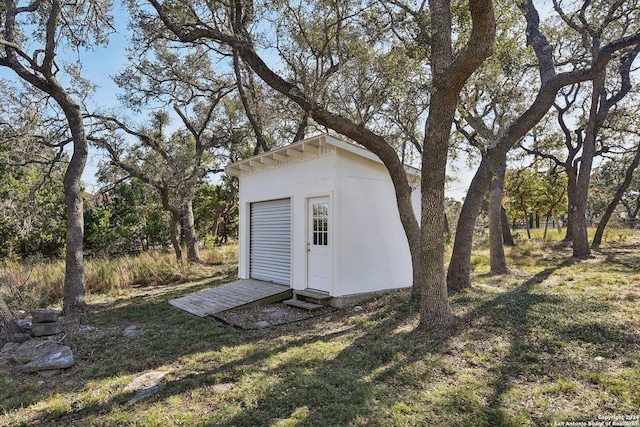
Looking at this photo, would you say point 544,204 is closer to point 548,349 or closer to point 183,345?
point 548,349

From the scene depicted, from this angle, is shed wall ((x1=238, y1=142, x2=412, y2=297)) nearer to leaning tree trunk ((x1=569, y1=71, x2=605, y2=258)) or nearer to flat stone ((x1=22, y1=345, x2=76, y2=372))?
flat stone ((x1=22, y1=345, x2=76, y2=372))

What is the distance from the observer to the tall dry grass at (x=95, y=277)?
8.16 m

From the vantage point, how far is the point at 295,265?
7.89 m

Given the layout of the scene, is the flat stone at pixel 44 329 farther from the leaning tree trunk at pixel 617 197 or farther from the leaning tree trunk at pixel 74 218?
the leaning tree trunk at pixel 617 197

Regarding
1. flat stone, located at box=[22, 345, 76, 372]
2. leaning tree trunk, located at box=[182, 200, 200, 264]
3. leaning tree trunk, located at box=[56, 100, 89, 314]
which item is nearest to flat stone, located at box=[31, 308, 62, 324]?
flat stone, located at box=[22, 345, 76, 372]

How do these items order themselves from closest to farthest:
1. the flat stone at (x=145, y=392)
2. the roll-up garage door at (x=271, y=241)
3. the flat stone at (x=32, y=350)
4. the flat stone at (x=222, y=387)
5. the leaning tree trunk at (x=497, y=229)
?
the flat stone at (x=145, y=392)
the flat stone at (x=222, y=387)
the flat stone at (x=32, y=350)
the roll-up garage door at (x=271, y=241)
the leaning tree trunk at (x=497, y=229)

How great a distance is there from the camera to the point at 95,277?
392 inches

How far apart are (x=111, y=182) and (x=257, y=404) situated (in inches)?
437

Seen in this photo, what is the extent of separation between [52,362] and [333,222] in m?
4.68

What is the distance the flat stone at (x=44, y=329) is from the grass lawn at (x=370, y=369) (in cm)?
33

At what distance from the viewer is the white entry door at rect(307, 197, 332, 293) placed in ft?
23.7

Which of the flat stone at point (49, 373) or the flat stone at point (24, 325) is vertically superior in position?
the flat stone at point (24, 325)

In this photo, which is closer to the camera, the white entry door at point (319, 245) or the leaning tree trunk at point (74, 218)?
the white entry door at point (319, 245)

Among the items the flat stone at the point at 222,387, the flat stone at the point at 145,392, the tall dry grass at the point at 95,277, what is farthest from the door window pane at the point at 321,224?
the tall dry grass at the point at 95,277
